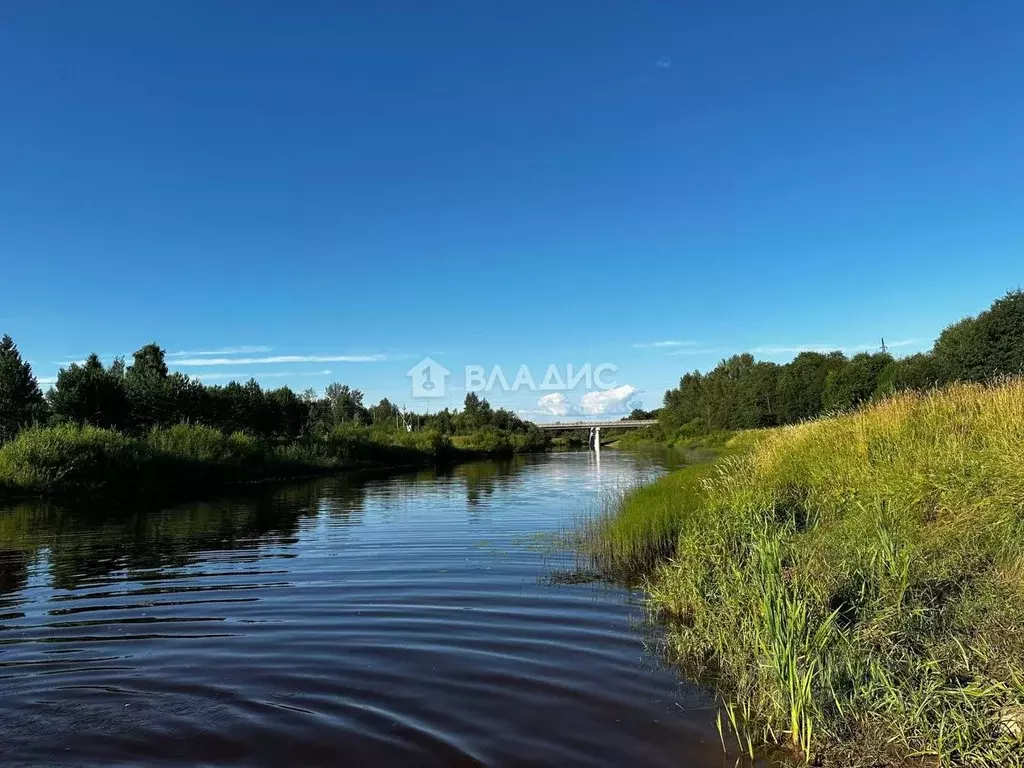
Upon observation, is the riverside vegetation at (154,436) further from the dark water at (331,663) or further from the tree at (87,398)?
the dark water at (331,663)

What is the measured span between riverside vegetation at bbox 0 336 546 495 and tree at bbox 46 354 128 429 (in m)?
0.07

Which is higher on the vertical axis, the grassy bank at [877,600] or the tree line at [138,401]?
the tree line at [138,401]

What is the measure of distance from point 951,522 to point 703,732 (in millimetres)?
5214

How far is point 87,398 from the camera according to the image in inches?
1674

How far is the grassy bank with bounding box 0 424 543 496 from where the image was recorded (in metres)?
29.4

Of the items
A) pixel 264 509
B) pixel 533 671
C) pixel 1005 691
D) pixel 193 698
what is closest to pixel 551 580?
pixel 533 671

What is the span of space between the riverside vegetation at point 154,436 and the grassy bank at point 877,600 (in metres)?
28.5

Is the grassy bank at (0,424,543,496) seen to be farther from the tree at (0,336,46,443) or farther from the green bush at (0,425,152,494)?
the tree at (0,336,46,443)

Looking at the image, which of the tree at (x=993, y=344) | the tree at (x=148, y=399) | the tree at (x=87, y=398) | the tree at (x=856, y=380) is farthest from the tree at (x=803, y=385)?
the tree at (x=87, y=398)

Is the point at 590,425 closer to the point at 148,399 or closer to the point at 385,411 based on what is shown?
the point at 385,411

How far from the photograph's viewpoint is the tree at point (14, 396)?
39438 millimetres

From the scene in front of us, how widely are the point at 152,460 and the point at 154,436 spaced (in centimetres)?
517

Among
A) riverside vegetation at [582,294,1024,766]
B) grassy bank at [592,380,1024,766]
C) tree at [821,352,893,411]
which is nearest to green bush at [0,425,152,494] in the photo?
riverside vegetation at [582,294,1024,766]

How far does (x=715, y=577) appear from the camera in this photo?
28.4 feet
